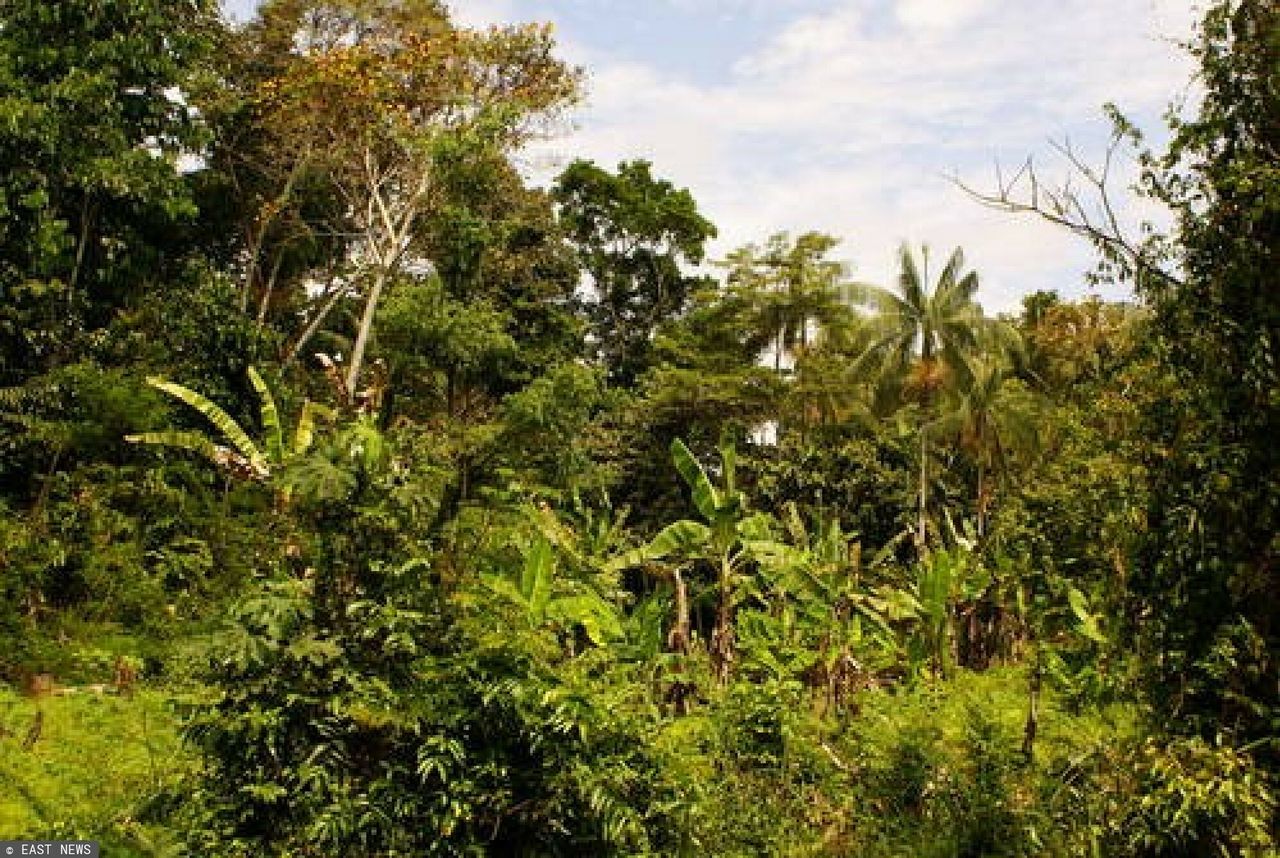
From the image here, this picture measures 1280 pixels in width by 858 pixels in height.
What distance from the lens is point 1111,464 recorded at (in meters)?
6.13

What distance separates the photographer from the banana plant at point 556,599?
6.54 meters

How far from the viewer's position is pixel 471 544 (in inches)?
258

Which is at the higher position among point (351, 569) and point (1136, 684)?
point (351, 569)

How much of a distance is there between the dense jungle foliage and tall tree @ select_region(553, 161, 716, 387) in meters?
3.17

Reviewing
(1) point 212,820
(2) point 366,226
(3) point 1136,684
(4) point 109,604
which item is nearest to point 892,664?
(3) point 1136,684

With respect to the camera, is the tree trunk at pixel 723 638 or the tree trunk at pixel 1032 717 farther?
the tree trunk at pixel 723 638

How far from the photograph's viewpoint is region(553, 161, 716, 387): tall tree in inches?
941

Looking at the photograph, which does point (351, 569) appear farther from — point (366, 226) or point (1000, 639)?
point (366, 226)

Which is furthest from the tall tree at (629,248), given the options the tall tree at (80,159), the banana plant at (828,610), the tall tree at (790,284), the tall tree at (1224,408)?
the tall tree at (1224,408)

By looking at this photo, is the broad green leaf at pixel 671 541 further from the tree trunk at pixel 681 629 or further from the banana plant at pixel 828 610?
the banana plant at pixel 828 610

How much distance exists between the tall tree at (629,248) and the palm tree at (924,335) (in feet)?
12.8

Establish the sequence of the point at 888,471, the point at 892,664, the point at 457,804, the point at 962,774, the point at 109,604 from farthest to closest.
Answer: the point at 888,471, the point at 109,604, the point at 892,664, the point at 962,774, the point at 457,804

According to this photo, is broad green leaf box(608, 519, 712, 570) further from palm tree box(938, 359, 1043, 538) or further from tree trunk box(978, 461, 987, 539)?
palm tree box(938, 359, 1043, 538)

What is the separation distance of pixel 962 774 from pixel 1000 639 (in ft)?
20.4
